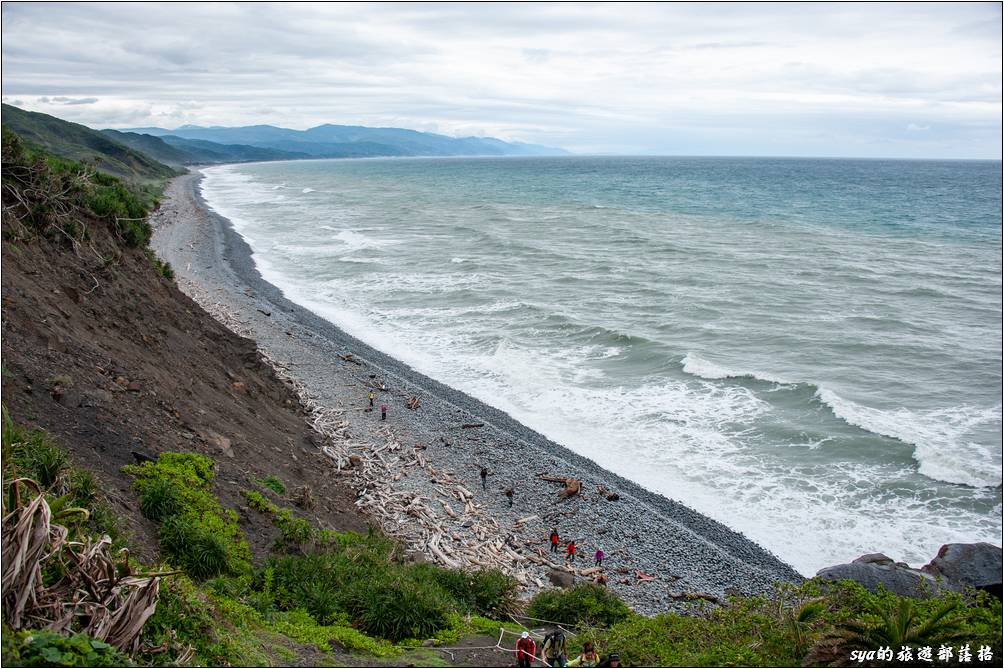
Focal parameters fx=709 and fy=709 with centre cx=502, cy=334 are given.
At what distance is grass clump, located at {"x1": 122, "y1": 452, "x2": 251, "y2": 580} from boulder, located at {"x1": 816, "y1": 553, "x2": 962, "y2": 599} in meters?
8.93

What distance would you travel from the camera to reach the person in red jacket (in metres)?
8.43

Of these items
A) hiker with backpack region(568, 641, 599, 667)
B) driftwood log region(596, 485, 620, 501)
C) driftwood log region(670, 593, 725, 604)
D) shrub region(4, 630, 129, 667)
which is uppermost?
shrub region(4, 630, 129, 667)

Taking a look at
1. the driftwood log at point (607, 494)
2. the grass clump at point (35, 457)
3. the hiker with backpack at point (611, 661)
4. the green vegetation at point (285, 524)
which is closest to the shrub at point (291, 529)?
the green vegetation at point (285, 524)

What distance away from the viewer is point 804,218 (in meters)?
68.9

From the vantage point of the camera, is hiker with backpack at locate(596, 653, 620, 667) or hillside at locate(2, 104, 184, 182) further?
hillside at locate(2, 104, 184, 182)

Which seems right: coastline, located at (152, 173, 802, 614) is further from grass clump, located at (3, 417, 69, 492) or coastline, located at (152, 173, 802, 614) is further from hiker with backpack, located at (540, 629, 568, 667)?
grass clump, located at (3, 417, 69, 492)

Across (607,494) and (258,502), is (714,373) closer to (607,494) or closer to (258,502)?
(607,494)

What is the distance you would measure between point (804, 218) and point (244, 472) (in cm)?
6751

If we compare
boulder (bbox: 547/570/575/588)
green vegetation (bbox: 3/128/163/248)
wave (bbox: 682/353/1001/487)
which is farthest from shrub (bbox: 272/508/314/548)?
wave (bbox: 682/353/1001/487)

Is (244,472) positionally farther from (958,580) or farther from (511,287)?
(511,287)

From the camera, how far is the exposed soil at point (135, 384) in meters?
10.5

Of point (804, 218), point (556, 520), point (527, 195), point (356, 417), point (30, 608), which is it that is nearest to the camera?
point (30, 608)

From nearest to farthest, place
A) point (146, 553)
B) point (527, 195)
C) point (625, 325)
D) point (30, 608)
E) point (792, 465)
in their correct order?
point (30, 608), point (146, 553), point (792, 465), point (625, 325), point (527, 195)

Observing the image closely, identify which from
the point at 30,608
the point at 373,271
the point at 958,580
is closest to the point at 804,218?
the point at 373,271
